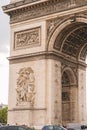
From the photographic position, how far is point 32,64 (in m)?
29.8

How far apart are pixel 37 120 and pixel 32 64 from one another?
15.2 feet

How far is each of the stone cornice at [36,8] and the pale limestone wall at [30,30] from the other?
545mm

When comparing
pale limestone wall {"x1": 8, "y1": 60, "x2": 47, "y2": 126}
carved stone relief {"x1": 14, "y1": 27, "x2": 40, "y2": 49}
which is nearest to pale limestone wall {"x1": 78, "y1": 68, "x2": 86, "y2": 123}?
pale limestone wall {"x1": 8, "y1": 60, "x2": 47, "y2": 126}

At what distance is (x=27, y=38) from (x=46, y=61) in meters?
3.00

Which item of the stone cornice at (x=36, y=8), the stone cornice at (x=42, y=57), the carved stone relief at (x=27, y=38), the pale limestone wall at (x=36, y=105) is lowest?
the pale limestone wall at (x=36, y=105)

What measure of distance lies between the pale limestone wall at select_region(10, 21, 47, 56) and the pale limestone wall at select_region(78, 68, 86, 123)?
523 cm

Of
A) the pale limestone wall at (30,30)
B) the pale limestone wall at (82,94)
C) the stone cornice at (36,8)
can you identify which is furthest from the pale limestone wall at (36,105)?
the pale limestone wall at (82,94)

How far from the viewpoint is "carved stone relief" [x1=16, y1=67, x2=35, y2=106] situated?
95.7ft

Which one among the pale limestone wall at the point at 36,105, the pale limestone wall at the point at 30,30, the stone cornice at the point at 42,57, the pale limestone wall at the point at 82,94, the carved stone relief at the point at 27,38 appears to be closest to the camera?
the pale limestone wall at the point at 36,105

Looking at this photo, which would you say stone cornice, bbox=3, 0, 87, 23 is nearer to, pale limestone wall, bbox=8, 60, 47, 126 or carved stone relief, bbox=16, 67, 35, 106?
pale limestone wall, bbox=8, 60, 47, 126

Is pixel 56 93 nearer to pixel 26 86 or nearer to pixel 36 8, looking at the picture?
pixel 26 86

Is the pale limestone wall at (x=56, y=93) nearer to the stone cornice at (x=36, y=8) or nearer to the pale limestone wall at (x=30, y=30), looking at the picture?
the pale limestone wall at (x=30, y=30)

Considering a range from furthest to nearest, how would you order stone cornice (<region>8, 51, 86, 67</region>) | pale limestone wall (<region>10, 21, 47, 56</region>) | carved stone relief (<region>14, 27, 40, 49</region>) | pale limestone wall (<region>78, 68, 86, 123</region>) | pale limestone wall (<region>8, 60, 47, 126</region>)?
pale limestone wall (<region>78, 68, 86, 123</region>) → carved stone relief (<region>14, 27, 40, 49</region>) → pale limestone wall (<region>10, 21, 47, 56</region>) → stone cornice (<region>8, 51, 86, 67</region>) → pale limestone wall (<region>8, 60, 47, 126</region>)

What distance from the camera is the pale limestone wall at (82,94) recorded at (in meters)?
31.7
